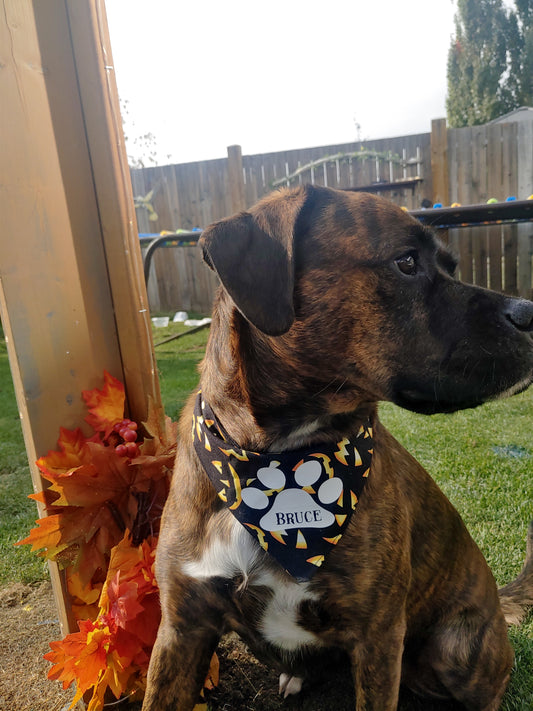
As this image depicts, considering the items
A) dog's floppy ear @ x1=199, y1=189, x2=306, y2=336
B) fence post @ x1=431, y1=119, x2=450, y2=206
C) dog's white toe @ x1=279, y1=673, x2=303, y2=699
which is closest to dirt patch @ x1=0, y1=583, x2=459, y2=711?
dog's white toe @ x1=279, y1=673, x2=303, y2=699

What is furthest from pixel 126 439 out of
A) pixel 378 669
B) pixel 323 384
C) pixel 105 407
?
pixel 378 669

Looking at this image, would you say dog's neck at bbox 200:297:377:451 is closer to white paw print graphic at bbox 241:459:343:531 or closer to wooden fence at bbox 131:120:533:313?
white paw print graphic at bbox 241:459:343:531

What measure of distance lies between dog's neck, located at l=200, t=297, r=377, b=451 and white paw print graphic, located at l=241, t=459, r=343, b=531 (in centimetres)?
8

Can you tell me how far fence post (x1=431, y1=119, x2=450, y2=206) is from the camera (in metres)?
8.44

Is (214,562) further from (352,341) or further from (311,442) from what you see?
(352,341)

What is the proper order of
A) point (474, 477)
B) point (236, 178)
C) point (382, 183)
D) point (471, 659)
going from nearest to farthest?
point (471, 659)
point (474, 477)
point (382, 183)
point (236, 178)

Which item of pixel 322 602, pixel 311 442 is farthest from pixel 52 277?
pixel 322 602

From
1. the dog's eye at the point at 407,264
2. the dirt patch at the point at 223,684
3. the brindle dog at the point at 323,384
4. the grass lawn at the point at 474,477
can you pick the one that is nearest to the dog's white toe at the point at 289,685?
the dirt patch at the point at 223,684

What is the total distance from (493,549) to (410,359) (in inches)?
65.8

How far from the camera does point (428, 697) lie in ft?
6.59

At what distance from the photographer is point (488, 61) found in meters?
34.3

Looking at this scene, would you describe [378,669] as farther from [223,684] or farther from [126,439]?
[126,439]

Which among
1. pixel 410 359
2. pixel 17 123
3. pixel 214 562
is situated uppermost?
pixel 17 123

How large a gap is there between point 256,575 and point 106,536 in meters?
0.74
